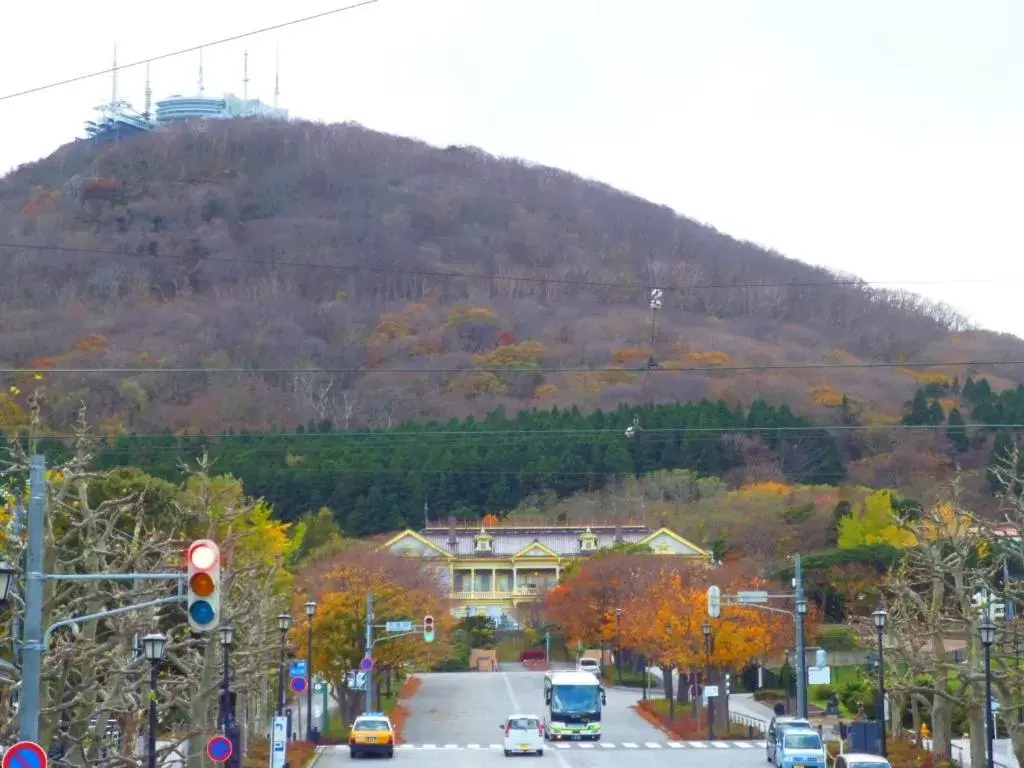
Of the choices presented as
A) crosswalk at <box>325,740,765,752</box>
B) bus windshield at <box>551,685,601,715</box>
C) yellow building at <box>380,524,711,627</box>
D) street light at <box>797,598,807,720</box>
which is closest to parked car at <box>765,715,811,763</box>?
street light at <box>797,598,807,720</box>

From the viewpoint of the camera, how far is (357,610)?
5531cm

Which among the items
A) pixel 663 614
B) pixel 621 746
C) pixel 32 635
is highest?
pixel 32 635

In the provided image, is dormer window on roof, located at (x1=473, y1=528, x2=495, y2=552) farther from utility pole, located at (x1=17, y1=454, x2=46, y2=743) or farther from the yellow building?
utility pole, located at (x1=17, y1=454, x2=46, y2=743)

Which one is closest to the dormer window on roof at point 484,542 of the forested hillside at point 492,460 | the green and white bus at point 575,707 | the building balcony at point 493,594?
the building balcony at point 493,594

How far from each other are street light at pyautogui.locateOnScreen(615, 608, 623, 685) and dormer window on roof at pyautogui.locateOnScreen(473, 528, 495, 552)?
27.6 meters

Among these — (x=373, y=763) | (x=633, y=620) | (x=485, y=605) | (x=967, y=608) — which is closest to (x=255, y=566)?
(x=373, y=763)

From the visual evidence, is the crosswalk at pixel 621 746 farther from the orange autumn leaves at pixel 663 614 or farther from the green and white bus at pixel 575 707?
the orange autumn leaves at pixel 663 614

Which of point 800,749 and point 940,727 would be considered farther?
point 940,727

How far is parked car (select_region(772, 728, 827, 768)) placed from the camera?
116ft

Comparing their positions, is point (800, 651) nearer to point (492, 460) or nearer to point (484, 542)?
point (484, 542)

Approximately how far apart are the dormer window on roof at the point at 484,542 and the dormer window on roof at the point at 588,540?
21.8ft

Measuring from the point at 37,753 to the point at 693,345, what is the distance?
544ft

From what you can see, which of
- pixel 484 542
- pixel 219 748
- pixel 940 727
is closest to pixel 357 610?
pixel 940 727

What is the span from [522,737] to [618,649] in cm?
3330
